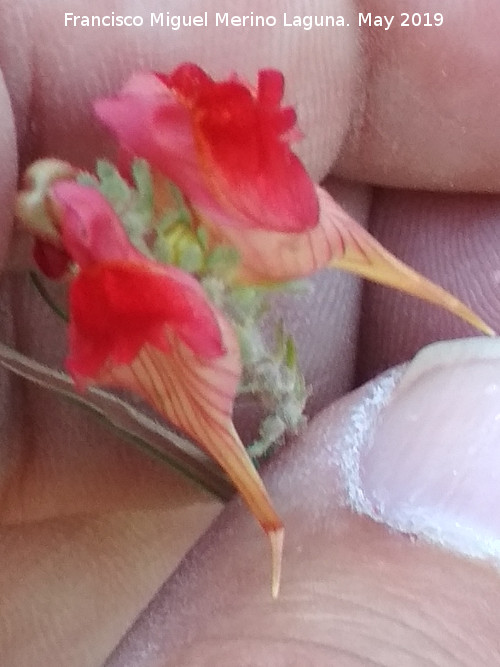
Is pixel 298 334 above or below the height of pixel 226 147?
below

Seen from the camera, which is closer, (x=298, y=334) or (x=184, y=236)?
(x=184, y=236)

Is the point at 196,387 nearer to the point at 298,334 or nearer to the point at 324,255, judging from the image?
the point at 324,255

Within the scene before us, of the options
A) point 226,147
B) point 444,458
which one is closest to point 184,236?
point 226,147

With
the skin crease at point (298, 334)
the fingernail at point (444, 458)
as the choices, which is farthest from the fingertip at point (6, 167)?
the fingernail at point (444, 458)

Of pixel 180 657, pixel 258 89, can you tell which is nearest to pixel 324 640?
pixel 180 657

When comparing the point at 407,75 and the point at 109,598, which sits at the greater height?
the point at 407,75

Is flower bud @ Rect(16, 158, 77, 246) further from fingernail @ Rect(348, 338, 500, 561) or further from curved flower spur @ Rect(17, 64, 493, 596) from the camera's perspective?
fingernail @ Rect(348, 338, 500, 561)

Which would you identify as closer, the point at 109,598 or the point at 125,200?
the point at 125,200

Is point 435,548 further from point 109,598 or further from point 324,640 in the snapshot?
point 109,598
